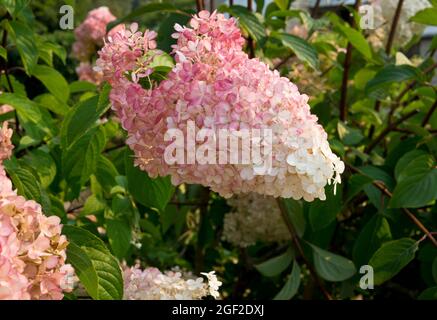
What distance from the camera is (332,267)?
61.2 inches

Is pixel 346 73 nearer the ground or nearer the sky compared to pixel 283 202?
nearer the sky

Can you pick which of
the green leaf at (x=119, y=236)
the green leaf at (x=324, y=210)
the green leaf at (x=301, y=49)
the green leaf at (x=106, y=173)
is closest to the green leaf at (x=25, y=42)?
the green leaf at (x=106, y=173)

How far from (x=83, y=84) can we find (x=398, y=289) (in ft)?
3.36

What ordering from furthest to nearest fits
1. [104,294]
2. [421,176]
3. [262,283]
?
[262,283], [421,176], [104,294]

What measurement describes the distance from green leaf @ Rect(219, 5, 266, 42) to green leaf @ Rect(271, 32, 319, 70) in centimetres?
5

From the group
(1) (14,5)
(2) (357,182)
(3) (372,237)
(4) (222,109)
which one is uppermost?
(1) (14,5)

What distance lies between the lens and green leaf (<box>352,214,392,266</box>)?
1.51m

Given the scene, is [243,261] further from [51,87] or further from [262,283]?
[51,87]

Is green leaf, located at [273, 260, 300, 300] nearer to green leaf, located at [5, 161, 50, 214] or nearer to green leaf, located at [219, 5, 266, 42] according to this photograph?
green leaf, located at [219, 5, 266, 42]

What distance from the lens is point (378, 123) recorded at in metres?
1.90

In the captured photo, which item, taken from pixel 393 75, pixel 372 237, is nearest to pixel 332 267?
pixel 372 237

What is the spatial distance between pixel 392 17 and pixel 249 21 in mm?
993

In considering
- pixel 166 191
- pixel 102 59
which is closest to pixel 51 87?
pixel 166 191

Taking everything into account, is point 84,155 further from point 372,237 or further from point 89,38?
point 89,38
